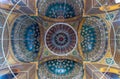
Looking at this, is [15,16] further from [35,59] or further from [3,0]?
[35,59]

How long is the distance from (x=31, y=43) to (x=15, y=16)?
168cm

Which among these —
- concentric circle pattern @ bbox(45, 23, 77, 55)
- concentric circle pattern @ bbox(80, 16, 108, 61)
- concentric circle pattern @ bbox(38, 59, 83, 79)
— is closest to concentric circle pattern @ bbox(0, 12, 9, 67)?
concentric circle pattern @ bbox(38, 59, 83, 79)

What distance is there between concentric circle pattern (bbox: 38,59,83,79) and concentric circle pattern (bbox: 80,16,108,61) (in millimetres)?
737

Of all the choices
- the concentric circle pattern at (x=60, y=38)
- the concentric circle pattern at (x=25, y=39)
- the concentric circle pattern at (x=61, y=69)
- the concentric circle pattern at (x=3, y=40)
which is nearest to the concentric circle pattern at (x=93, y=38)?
the concentric circle pattern at (x=60, y=38)

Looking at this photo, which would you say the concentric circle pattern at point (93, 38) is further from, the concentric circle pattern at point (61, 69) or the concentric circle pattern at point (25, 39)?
the concentric circle pattern at point (25, 39)

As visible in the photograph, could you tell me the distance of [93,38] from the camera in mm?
9672

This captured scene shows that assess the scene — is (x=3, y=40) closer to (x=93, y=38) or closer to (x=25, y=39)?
(x=25, y=39)

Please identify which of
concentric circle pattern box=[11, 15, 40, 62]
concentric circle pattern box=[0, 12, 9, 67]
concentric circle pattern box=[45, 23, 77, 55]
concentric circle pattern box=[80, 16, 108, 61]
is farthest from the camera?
concentric circle pattern box=[45, 23, 77, 55]

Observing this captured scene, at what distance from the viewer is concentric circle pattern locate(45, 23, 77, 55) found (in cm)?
1032

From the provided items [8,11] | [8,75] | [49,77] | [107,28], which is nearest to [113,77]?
[107,28]

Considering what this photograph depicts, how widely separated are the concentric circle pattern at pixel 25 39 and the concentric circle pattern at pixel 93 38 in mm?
2159

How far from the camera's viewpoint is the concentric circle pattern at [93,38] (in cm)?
912

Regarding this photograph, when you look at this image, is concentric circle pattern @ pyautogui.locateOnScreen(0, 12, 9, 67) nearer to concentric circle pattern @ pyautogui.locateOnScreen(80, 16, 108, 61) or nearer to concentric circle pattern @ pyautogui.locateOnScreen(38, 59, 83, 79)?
concentric circle pattern @ pyautogui.locateOnScreen(38, 59, 83, 79)

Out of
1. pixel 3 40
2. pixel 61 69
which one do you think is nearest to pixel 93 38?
pixel 61 69
